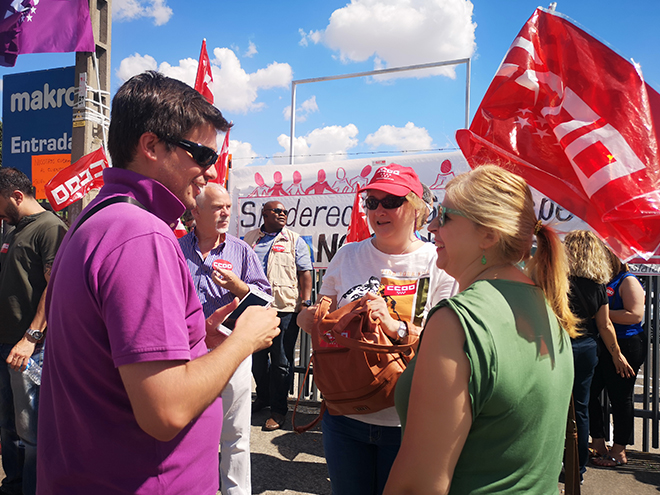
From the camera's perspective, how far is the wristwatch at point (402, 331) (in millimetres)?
2061

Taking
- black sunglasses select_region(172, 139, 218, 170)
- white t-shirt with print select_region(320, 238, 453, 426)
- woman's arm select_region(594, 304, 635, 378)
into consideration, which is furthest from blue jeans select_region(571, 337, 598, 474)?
black sunglasses select_region(172, 139, 218, 170)

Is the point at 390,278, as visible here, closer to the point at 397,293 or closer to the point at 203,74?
the point at 397,293

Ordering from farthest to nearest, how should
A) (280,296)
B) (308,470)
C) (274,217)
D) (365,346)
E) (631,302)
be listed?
(274,217), (280,296), (631,302), (308,470), (365,346)

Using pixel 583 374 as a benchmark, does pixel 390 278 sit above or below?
above

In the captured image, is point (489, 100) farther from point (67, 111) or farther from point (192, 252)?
point (67, 111)

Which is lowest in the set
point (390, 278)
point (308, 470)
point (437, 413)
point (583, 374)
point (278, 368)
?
point (308, 470)

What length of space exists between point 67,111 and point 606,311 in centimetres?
718

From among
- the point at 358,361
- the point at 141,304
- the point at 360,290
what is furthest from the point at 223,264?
the point at 141,304

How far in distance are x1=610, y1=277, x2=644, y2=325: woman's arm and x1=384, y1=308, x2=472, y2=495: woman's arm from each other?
3759mm

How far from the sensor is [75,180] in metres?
5.41

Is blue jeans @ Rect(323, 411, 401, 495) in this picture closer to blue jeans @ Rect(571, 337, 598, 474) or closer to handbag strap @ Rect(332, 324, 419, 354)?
handbag strap @ Rect(332, 324, 419, 354)

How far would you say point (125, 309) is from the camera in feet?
3.31

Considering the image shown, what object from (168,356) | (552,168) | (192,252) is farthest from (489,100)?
(192,252)

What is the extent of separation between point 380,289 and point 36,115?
6768 millimetres
